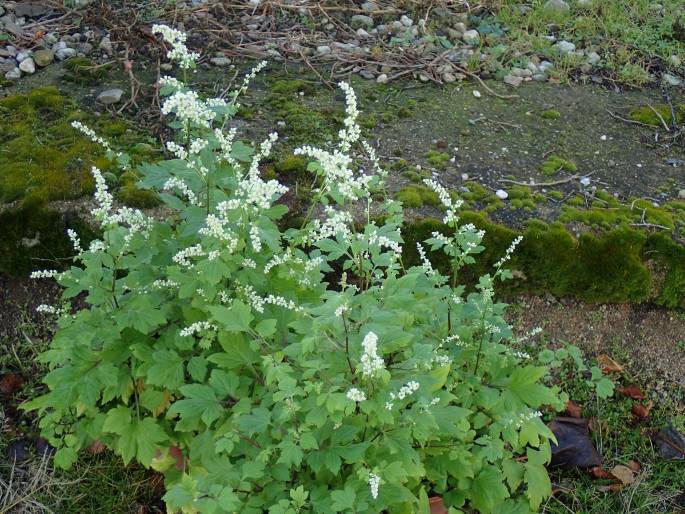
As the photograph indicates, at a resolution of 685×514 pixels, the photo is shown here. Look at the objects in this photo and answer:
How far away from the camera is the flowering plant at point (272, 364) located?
2.11m

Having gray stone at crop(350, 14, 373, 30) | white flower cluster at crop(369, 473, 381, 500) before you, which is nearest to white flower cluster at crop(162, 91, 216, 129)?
white flower cluster at crop(369, 473, 381, 500)

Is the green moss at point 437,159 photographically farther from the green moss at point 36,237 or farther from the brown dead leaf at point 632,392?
the green moss at point 36,237

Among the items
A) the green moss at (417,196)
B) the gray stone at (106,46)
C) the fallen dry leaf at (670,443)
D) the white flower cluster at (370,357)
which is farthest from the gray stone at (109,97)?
the fallen dry leaf at (670,443)

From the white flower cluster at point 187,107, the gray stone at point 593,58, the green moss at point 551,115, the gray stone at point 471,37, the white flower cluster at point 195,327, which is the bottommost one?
the green moss at point 551,115

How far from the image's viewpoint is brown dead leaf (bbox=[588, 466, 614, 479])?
321cm

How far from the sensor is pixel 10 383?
334 centimetres

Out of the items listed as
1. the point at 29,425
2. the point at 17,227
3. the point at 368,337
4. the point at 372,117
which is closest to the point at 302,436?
the point at 368,337

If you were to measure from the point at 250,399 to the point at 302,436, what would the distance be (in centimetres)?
33

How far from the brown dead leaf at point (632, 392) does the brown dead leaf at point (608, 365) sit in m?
0.09

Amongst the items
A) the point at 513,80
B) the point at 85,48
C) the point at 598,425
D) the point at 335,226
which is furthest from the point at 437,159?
the point at 85,48

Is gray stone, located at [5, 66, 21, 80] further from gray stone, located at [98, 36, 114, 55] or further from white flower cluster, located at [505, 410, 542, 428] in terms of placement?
white flower cluster, located at [505, 410, 542, 428]

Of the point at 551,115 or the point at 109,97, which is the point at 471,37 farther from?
the point at 109,97

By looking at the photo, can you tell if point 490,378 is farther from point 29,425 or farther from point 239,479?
point 29,425

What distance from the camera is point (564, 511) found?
119 inches
